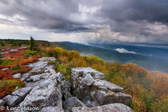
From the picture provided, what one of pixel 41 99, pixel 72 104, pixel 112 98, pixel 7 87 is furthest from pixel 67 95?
pixel 7 87

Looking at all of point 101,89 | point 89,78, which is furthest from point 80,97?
point 101,89

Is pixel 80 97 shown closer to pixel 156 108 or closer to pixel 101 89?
pixel 101 89

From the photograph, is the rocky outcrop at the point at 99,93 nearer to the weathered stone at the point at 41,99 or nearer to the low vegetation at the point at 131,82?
the low vegetation at the point at 131,82

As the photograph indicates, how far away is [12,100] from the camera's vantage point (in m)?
4.84

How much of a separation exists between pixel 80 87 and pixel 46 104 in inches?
210

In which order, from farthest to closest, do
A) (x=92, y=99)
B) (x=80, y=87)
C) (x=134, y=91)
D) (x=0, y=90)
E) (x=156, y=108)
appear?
1. (x=134, y=91)
2. (x=156, y=108)
3. (x=80, y=87)
4. (x=92, y=99)
5. (x=0, y=90)

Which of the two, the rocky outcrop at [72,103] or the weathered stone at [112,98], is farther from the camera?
the rocky outcrop at [72,103]

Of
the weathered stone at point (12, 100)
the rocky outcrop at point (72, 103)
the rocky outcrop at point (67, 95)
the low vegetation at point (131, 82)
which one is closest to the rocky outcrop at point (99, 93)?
the rocky outcrop at point (67, 95)

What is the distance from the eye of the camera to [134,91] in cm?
1608

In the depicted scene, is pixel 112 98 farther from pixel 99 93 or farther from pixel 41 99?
pixel 41 99

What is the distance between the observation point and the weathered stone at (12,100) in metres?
4.74

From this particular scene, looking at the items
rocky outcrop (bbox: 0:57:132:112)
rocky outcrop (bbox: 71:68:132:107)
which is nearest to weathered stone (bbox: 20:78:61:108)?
rocky outcrop (bbox: 0:57:132:112)

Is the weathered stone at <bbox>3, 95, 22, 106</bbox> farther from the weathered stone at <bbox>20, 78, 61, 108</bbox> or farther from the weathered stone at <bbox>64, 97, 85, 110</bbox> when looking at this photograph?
the weathered stone at <bbox>64, 97, 85, 110</bbox>

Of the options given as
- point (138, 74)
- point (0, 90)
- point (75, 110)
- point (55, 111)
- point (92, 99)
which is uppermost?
point (0, 90)
